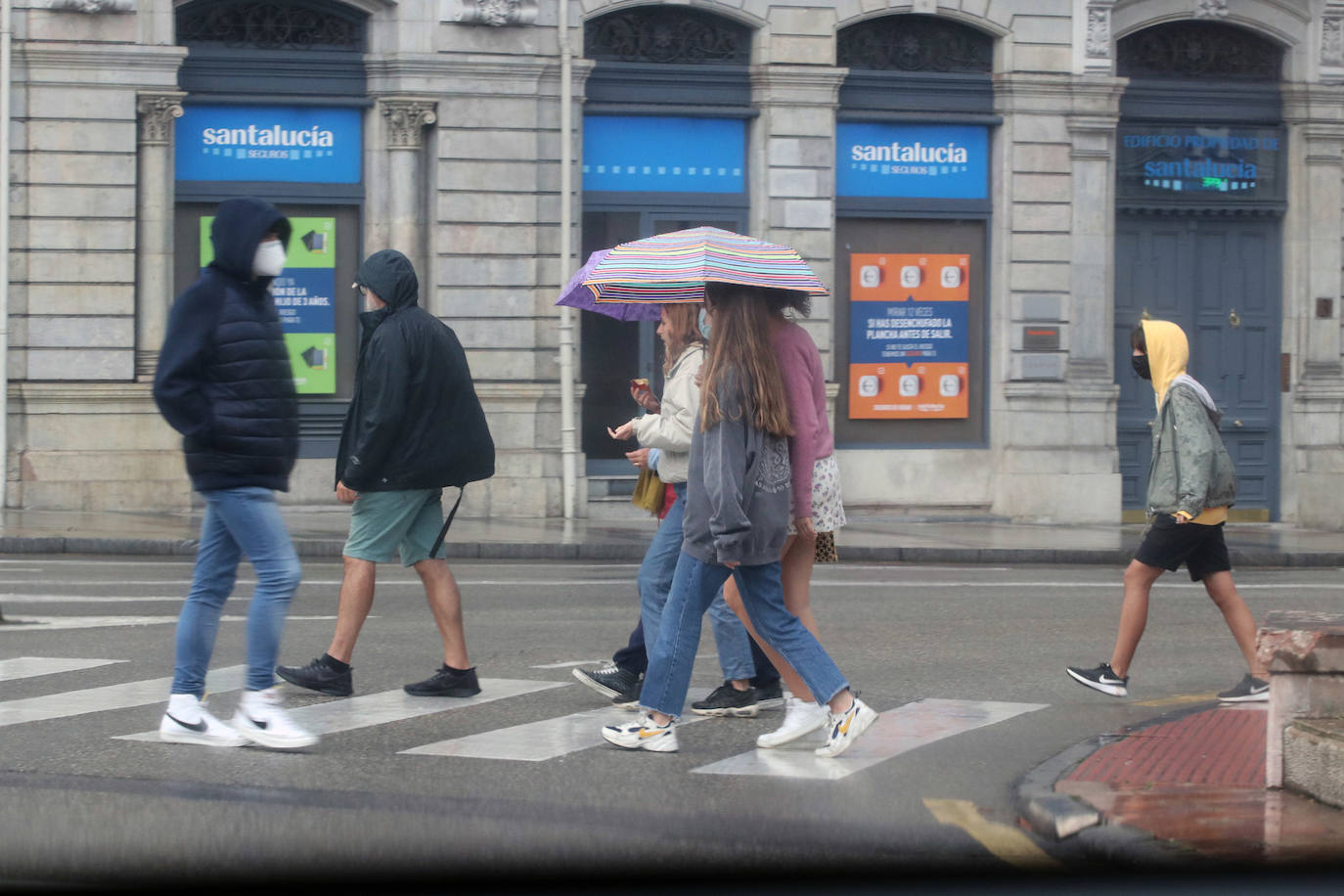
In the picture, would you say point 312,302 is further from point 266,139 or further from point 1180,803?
point 1180,803

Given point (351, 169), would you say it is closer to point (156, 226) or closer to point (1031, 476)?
point (156, 226)

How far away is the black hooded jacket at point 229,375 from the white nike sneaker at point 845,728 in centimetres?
208

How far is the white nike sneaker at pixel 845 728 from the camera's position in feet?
20.9

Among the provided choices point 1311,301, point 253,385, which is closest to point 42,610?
point 253,385

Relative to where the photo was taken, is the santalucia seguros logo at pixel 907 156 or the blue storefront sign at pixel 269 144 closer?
the blue storefront sign at pixel 269 144

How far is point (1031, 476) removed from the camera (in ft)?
66.2

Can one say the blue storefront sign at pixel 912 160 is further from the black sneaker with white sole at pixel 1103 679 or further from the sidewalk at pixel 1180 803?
the sidewalk at pixel 1180 803

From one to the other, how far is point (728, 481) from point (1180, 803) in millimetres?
1761

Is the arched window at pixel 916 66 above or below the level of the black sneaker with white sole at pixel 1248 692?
above

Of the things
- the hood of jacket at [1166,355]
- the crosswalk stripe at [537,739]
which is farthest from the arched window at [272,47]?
the crosswalk stripe at [537,739]

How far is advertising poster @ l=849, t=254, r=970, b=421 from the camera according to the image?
20250 mm

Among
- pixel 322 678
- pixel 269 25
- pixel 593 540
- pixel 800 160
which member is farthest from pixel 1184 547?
pixel 269 25

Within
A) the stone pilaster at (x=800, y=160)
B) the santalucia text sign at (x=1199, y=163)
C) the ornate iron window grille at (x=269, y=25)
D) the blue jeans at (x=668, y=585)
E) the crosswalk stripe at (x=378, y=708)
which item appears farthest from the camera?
the santalucia text sign at (x=1199, y=163)

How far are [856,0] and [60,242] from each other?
8600 mm
